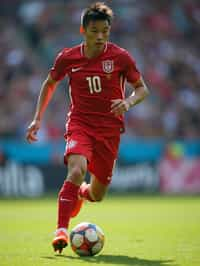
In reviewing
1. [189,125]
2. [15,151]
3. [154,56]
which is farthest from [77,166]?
[154,56]

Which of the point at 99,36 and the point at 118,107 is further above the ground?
the point at 99,36

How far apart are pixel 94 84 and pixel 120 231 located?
2.62 metres

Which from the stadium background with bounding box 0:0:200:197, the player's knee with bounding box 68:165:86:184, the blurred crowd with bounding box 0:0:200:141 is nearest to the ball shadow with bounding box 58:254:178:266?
the player's knee with bounding box 68:165:86:184

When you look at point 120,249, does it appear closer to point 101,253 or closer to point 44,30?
point 101,253

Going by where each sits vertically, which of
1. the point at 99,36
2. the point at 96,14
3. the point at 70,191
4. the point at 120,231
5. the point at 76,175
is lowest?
the point at 120,231

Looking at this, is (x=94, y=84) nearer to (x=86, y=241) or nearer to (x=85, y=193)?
(x=85, y=193)

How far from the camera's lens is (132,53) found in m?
22.1

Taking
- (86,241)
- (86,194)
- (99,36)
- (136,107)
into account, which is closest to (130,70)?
(99,36)

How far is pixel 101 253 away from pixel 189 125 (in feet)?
44.6

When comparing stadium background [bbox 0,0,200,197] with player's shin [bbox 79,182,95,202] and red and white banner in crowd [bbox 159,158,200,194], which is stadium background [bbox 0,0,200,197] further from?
player's shin [bbox 79,182,95,202]

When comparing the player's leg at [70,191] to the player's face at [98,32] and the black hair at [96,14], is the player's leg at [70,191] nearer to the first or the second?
the player's face at [98,32]

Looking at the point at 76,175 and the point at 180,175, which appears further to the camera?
the point at 180,175

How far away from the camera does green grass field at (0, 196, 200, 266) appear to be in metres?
6.55

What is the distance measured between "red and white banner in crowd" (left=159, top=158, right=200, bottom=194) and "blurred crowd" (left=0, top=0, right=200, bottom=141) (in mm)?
1703
